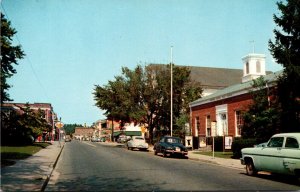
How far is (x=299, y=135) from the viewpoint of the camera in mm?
13172

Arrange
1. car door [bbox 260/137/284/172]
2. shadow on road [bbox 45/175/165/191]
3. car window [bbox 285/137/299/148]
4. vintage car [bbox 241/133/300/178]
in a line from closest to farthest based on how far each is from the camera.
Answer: shadow on road [bbox 45/175/165/191]
vintage car [bbox 241/133/300/178]
car window [bbox 285/137/299/148]
car door [bbox 260/137/284/172]

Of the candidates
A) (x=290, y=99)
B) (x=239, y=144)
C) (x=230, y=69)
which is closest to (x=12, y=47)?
(x=239, y=144)

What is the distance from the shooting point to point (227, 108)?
37656 millimetres

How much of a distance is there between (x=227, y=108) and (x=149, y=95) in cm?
1304

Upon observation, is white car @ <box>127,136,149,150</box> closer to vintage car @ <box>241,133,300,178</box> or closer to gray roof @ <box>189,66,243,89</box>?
vintage car @ <box>241,133,300,178</box>

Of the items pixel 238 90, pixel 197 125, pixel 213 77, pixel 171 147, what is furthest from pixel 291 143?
pixel 213 77

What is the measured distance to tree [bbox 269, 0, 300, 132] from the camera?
21.3 m

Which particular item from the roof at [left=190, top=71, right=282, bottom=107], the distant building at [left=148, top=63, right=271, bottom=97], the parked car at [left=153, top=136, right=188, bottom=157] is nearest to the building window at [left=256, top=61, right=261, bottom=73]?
the roof at [left=190, top=71, right=282, bottom=107]

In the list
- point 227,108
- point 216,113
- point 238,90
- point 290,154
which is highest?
point 238,90

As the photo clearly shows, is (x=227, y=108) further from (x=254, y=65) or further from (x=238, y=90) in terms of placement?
(x=254, y=65)

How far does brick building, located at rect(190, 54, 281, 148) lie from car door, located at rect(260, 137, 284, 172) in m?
14.7

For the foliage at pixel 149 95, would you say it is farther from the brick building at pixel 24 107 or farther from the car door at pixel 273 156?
the car door at pixel 273 156

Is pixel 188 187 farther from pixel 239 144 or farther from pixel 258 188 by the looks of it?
pixel 239 144

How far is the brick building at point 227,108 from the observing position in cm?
3491
